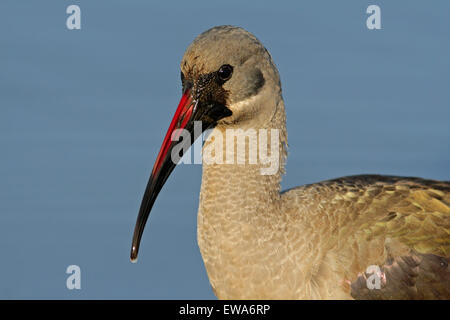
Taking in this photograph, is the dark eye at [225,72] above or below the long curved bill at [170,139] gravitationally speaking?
above

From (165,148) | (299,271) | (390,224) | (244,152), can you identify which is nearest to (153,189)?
(165,148)

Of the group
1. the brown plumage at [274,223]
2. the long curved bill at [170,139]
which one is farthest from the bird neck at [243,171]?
the long curved bill at [170,139]

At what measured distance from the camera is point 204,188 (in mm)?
5613

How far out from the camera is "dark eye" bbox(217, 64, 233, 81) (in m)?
5.35

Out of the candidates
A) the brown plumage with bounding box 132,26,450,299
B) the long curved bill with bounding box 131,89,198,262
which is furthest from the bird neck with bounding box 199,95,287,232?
the long curved bill with bounding box 131,89,198,262

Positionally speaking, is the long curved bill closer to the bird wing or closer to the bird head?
the bird head

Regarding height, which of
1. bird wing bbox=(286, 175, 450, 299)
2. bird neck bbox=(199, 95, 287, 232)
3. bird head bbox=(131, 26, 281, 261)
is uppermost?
bird head bbox=(131, 26, 281, 261)

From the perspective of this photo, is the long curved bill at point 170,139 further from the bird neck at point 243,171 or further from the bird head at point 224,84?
the bird neck at point 243,171

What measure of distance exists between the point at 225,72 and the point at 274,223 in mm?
997

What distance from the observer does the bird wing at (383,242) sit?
531 cm

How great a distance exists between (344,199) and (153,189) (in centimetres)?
124

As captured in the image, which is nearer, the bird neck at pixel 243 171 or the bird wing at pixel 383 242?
the bird wing at pixel 383 242

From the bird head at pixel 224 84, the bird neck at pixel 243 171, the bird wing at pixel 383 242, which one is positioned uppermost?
the bird head at pixel 224 84
